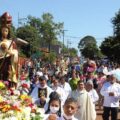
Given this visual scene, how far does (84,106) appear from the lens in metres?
11.5

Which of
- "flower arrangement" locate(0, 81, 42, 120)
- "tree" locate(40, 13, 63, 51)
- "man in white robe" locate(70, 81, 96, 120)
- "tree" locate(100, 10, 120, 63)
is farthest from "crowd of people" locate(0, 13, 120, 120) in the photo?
"tree" locate(40, 13, 63, 51)

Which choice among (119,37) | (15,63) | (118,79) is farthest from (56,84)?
(119,37)

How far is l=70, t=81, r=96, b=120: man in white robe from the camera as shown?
37.4 feet

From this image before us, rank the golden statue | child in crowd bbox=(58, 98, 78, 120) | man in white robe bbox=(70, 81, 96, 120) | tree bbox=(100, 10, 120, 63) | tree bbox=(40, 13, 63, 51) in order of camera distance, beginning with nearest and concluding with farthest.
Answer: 1. child in crowd bbox=(58, 98, 78, 120)
2. the golden statue
3. man in white robe bbox=(70, 81, 96, 120)
4. tree bbox=(100, 10, 120, 63)
5. tree bbox=(40, 13, 63, 51)

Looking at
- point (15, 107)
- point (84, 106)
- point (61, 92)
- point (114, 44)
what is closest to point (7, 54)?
point (15, 107)

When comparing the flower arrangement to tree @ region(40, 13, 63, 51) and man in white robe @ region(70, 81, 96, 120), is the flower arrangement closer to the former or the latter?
man in white robe @ region(70, 81, 96, 120)

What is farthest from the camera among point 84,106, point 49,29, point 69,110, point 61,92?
point 49,29

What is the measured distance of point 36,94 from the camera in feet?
38.1

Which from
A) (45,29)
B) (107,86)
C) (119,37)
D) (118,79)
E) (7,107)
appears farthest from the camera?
(45,29)

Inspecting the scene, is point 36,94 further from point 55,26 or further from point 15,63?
point 55,26

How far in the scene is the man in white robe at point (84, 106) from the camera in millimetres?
11391

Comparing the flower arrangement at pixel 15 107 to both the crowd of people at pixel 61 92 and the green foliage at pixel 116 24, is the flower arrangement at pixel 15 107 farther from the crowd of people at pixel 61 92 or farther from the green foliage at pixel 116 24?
the green foliage at pixel 116 24

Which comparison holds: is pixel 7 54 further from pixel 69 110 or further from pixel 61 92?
pixel 61 92

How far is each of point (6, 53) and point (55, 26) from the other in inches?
3644
